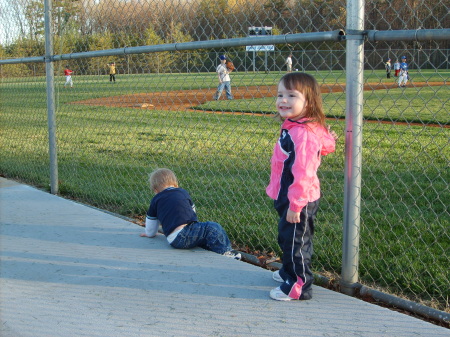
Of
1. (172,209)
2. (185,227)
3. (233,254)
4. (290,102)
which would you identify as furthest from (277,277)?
(290,102)

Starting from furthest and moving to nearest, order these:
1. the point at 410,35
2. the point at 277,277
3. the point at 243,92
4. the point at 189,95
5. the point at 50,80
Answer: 1. the point at 189,95
2. the point at 243,92
3. the point at 50,80
4. the point at 277,277
5. the point at 410,35

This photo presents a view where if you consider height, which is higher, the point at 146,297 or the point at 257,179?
the point at 257,179

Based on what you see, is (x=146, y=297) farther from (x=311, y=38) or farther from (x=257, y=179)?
(x=257, y=179)

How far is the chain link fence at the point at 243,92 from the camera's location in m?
3.18

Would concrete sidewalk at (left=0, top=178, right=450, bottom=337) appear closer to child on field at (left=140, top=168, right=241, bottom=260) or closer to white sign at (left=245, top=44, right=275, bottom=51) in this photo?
child on field at (left=140, top=168, right=241, bottom=260)

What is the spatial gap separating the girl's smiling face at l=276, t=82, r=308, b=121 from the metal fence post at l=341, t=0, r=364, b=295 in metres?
0.32

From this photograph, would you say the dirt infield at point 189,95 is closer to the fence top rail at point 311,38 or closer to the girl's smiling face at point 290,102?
the fence top rail at point 311,38

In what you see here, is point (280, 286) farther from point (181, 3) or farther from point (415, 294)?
point (181, 3)

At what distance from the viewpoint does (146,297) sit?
298cm

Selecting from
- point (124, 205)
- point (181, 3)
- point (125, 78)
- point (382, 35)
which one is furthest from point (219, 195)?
point (382, 35)

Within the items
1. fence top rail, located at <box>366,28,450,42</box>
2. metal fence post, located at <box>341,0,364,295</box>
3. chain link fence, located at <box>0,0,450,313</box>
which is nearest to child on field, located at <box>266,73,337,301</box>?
metal fence post, located at <box>341,0,364,295</box>

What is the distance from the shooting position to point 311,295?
2.95m

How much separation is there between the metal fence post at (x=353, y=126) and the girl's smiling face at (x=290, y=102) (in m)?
0.32

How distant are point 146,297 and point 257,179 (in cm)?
307
